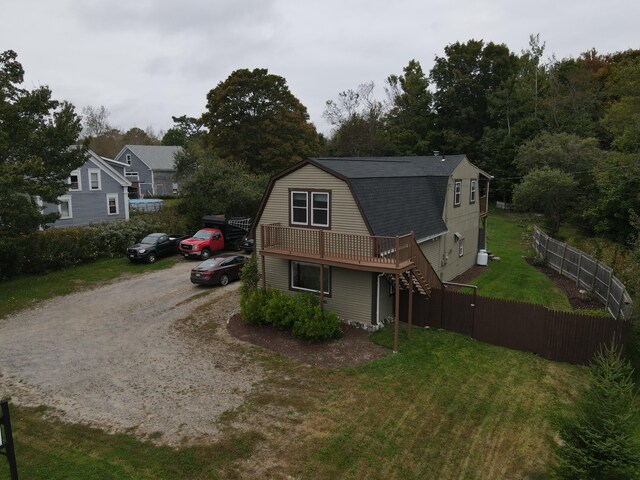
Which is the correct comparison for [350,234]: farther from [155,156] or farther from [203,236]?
[155,156]

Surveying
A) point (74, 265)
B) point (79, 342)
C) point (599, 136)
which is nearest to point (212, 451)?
point (79, 342)

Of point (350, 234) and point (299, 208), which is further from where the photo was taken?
point (299, 208)

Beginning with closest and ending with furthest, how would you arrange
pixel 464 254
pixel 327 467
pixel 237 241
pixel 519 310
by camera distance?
pixel 327 467, pixel 519 310, pixel 464 254, pixel 237 241

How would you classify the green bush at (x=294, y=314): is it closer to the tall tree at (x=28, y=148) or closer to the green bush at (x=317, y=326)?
the green bush at (x=317, y=326)

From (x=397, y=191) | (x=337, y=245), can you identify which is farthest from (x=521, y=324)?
(x=397, y=191)

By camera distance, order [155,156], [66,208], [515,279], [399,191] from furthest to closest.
Answer: [155,156] < [66,208] < [515,279] < [399,191]

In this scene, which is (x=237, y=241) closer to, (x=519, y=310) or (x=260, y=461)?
(x=519, y=310)
